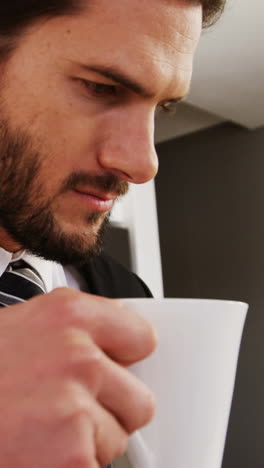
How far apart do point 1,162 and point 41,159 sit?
5 centimetres

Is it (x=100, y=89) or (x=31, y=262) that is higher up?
(x=100, y=89)

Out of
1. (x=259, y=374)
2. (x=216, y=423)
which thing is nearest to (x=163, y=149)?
(x=259, y=374)

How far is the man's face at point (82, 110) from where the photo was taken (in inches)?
26.7

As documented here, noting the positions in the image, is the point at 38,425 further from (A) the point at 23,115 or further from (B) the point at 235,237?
(B) the point at 235,237

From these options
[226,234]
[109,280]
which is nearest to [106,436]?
[109,280]

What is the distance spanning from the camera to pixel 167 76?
0.70m

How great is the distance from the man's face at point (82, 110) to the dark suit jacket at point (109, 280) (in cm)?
31

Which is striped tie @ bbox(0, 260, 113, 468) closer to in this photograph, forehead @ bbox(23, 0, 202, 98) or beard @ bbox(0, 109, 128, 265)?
beard @ bbox(0, 109, 128, 265)

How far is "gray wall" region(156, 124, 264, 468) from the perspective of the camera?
10.7 feet

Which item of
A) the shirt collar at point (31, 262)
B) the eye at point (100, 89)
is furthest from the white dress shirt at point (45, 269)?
the eye at point (100, 89)

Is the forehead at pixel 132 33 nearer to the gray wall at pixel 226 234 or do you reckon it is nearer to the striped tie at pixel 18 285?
the striped tie at pixel 18 285

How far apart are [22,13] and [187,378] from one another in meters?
Answer: 0.52

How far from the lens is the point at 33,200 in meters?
0.73

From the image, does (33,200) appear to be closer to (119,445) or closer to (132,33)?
(132,33)
